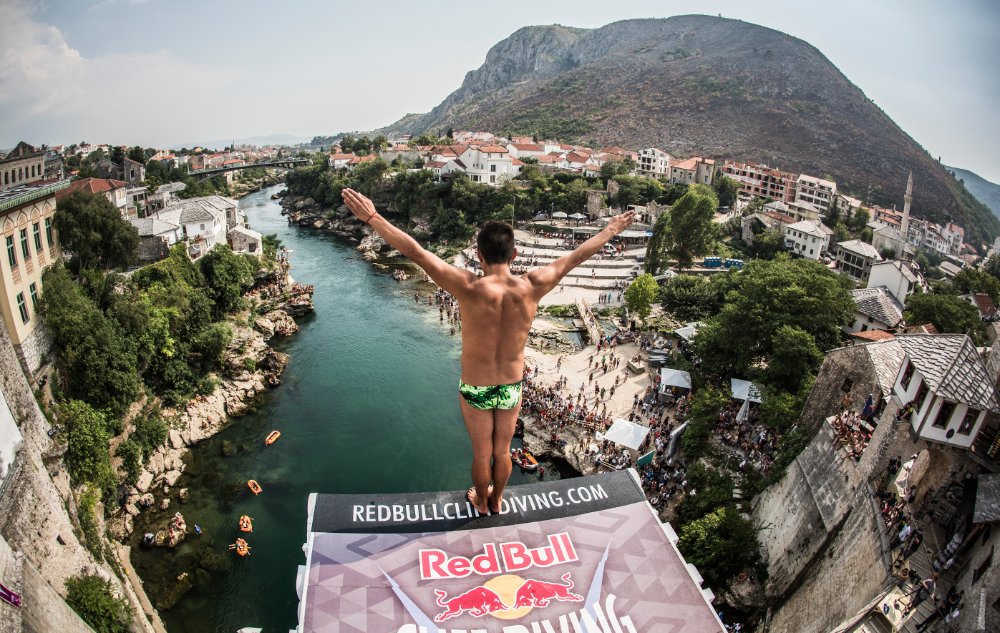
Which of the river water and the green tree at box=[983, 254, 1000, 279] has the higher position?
the green tree at box=[983, 254, 1000, 279]

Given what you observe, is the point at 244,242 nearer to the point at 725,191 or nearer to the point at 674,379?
the point at 674,379

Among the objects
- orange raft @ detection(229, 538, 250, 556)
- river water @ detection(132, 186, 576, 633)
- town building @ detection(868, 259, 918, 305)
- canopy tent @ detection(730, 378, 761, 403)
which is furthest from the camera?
town building @ detection(868, 259, 918, 305)

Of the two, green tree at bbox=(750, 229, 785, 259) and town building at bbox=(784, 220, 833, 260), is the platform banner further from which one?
town building at bbox=(784, 220, 833, 260)

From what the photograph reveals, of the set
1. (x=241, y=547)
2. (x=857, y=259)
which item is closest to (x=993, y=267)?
(x=857, y=259)

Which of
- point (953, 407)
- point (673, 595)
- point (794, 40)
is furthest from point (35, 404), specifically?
point (794, 40)

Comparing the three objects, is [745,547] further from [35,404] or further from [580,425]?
[35,404]

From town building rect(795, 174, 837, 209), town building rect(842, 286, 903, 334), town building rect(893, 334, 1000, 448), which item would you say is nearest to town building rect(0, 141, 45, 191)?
town building rect(893, 334, 1000, 448)
